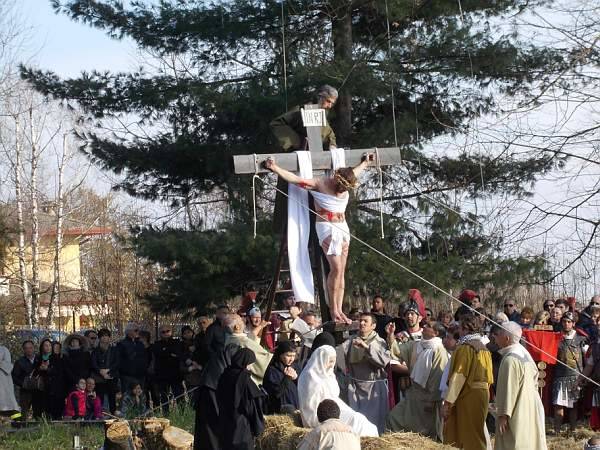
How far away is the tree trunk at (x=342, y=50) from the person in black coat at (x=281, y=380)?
7576 mm

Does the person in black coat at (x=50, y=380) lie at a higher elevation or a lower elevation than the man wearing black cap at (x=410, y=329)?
lower

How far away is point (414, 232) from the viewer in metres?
19.3

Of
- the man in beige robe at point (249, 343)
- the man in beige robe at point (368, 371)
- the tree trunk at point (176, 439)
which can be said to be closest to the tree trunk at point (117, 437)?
the tree trunk at point (176, 439)

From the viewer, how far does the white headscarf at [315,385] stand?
10029mm

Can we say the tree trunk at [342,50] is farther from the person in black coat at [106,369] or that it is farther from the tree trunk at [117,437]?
the tree trunk at [117,437]

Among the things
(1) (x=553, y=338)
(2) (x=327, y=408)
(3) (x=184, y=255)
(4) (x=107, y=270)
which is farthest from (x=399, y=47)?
(4) (x=107, y=270)

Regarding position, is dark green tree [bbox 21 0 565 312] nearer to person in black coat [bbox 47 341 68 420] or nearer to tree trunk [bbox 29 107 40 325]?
person in black coat [bbox 47 341 68 420]

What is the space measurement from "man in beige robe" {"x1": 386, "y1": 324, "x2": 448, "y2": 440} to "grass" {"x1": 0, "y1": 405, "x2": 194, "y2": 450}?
2.73 metres

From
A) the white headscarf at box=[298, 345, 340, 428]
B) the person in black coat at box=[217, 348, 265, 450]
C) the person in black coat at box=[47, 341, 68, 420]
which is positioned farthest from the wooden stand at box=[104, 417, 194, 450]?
the person in black coat at box=[47, 341, 68, 420]

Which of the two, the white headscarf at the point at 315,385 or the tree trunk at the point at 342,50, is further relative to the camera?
the tree trunk at the point at 342,50

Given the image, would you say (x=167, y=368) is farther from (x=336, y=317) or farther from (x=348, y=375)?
(x=336, y=317)

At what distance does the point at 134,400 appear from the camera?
54.7ft

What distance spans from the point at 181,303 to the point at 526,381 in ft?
32.7

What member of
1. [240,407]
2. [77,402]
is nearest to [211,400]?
[240,407]
